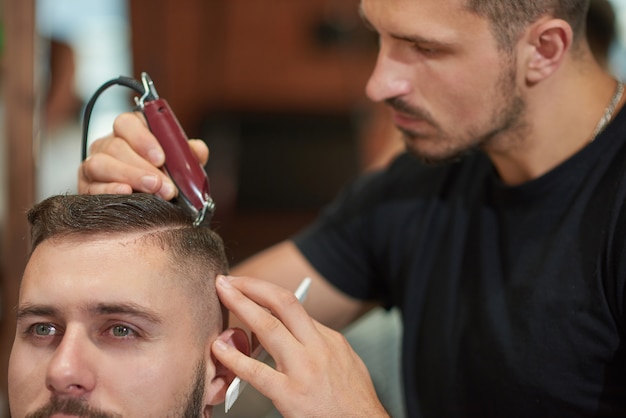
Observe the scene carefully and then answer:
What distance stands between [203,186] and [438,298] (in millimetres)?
597

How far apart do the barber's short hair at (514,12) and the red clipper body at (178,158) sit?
21.8 inches

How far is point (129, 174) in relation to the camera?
1.28 metres

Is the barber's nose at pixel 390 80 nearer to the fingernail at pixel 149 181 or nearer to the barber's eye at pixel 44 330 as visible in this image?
the fingernail at pixel 149 181

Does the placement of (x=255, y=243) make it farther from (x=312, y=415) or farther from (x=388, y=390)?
(x=312, y=415)

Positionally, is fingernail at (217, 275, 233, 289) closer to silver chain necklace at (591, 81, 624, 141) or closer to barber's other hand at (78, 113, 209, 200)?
barber's other hand at (78, 113, 209, 200)

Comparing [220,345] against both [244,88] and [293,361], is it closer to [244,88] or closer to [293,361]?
[293,361]

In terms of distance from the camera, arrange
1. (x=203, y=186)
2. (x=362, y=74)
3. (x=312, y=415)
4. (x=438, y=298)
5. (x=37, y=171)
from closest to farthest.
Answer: (x=312, y=415), (x=203, y=186), (x=438, y=298), (x=37, y=171), (x=362, y=74)

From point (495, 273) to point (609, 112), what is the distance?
37cm

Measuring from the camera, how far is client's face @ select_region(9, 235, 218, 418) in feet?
3.62

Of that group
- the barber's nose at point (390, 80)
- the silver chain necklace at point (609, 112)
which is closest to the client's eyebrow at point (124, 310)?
the barber's nose at point (390, 80)

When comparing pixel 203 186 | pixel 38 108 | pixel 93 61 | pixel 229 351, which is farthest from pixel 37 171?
pixel 229 351

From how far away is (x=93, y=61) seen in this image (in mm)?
3396

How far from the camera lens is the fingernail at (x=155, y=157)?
4.26ft

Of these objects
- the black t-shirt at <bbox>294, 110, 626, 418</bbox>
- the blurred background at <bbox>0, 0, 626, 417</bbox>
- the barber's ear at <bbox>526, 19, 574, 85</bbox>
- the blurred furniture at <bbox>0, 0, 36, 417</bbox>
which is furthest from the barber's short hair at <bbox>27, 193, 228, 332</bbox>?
the blurred background at <bbox>0, 0, 626, 417</bbox>
